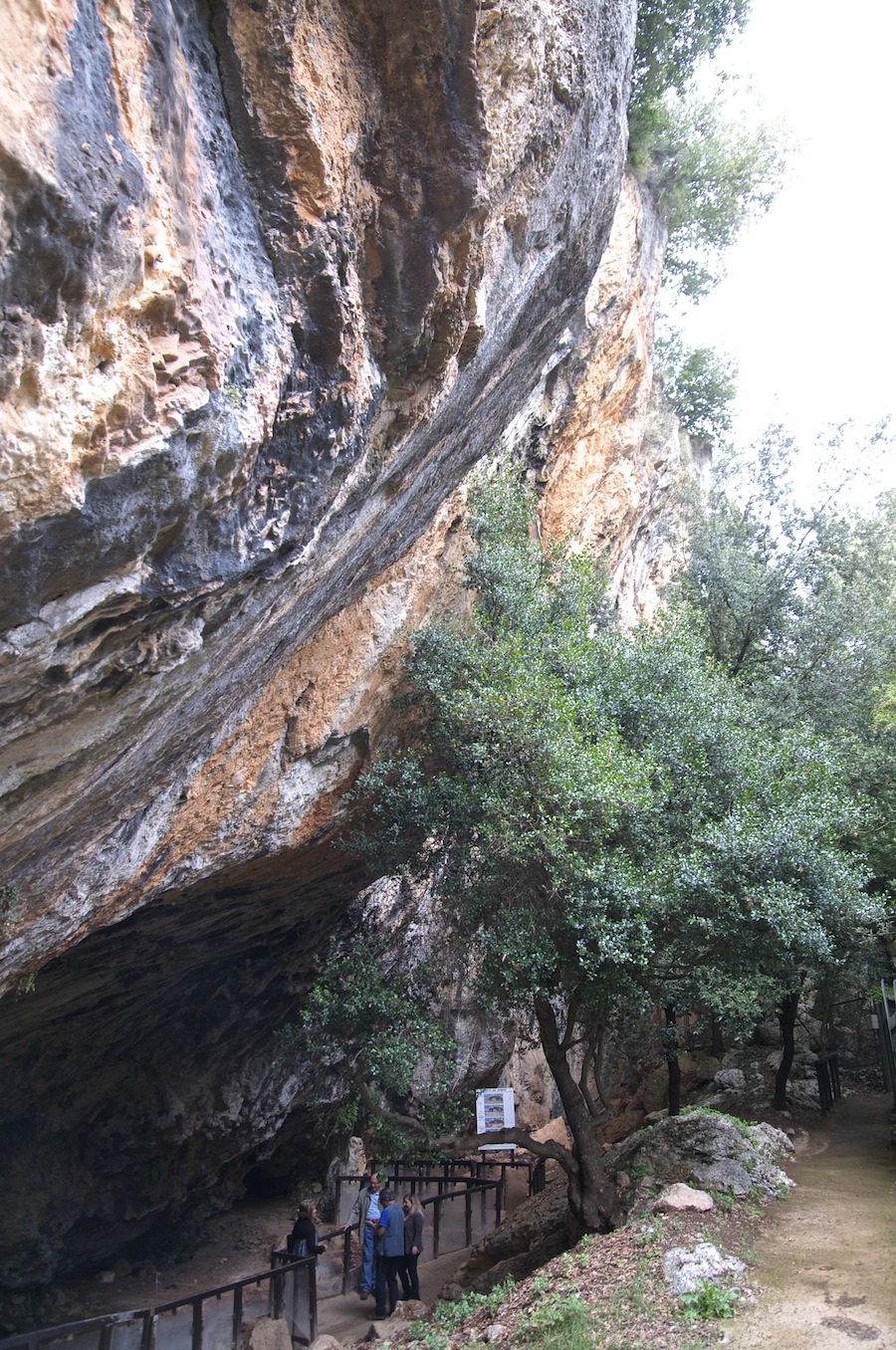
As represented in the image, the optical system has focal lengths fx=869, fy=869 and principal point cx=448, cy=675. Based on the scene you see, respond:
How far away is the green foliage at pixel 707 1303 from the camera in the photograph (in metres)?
6.55

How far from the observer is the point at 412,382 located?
595cm

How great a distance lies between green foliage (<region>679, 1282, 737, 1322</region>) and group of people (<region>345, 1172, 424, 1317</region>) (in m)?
4.14

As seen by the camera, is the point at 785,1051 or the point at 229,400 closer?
the point at 229,400

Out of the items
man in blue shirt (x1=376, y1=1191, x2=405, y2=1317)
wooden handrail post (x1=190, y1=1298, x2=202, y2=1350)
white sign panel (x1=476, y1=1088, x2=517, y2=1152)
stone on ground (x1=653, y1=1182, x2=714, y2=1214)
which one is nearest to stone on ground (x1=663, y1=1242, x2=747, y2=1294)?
stone on ground (x1=653, y1=1182, x2=714, y2=1214)

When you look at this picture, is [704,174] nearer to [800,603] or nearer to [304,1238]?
[800,603]

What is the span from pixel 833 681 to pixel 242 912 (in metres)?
11.7

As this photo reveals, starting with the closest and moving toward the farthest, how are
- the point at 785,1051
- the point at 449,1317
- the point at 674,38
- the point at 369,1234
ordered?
the point at 449,1317 < the point at 369,1234 < the point at 674,38 < the point at 785,1051

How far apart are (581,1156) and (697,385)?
1849cm

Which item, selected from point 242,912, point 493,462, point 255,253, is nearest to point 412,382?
point 255,253

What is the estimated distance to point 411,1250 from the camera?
10.3m

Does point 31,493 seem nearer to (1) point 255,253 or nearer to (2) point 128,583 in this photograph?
(2) point 128,583

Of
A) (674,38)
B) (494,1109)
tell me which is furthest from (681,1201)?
(674,38)

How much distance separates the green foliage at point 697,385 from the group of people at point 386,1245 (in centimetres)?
1815

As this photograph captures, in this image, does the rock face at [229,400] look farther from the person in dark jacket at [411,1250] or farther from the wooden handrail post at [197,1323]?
the person in dark jacket at [411,1250]
